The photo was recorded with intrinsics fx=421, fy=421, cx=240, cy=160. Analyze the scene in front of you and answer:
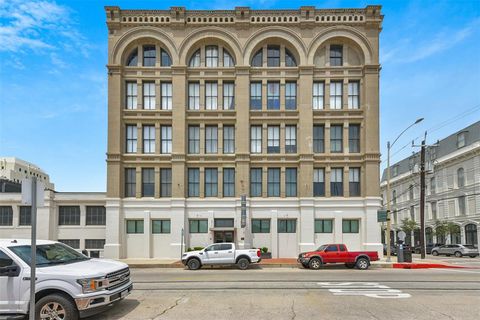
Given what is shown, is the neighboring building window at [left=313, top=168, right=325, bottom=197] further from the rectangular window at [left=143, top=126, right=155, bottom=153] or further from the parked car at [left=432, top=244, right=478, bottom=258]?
the parked car at [left=432, top=244, right=478, bottom=258]

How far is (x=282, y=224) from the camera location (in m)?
33.1

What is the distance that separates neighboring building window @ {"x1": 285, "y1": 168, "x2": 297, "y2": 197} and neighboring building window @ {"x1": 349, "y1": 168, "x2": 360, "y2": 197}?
4.40 m

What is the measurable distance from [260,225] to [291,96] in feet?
34.8

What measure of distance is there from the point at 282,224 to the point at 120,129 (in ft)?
48.6

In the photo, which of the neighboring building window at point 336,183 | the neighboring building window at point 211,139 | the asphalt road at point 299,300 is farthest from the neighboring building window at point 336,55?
the asphalt road at point 299,300

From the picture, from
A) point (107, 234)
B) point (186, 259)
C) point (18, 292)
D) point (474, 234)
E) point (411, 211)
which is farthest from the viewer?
point (411, 211)

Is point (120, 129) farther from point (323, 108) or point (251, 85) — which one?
point (323, 108)

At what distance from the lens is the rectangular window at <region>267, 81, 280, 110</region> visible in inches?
1336

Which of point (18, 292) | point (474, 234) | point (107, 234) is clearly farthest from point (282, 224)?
point (474, 234)

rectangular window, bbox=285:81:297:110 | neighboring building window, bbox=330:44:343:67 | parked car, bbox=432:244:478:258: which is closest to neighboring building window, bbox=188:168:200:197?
rectangular window, bbox=285:81:297:110

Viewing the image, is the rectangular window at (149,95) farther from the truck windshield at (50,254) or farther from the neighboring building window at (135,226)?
the truck windshield at (50,254)

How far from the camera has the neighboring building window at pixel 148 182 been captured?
3353cm

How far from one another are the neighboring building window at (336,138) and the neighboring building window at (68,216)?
21754 mm

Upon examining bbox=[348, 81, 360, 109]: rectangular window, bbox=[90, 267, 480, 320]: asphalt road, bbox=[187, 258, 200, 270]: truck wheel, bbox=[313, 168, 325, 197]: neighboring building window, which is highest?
bbox=[348, 81, 360, 109]: rectangular window
